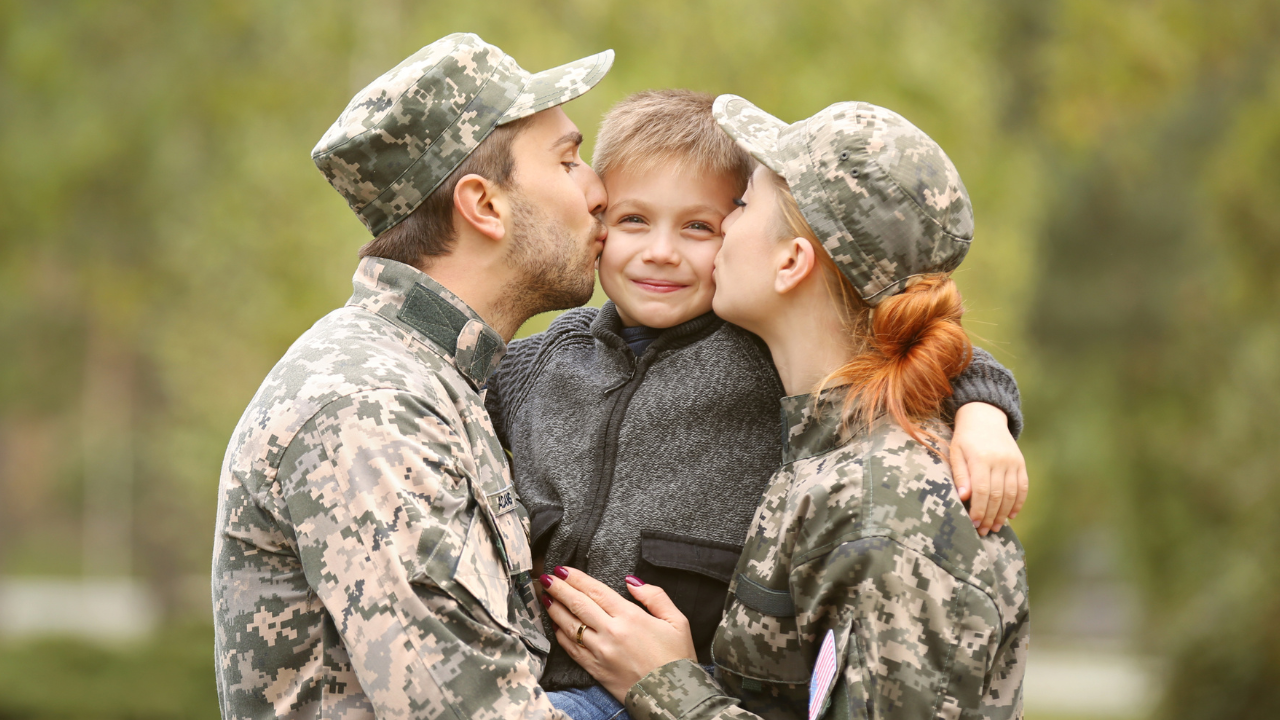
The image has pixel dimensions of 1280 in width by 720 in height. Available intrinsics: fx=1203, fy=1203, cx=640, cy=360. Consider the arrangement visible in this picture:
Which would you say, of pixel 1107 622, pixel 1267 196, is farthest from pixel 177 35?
pixel 1107 622

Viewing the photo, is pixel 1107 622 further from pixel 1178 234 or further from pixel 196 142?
pixel 196 142

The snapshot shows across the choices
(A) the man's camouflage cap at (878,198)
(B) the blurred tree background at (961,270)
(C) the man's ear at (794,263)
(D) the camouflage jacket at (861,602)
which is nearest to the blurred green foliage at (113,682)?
(B) the blurred tree background at (961,270)

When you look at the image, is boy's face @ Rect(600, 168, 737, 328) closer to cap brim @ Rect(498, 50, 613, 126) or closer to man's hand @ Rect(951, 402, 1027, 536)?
cap brim @ Rect(498, 50, 613, 126)

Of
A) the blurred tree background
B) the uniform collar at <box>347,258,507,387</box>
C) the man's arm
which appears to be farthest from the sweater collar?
the blurred tree background

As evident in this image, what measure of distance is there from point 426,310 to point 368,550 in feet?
2.25

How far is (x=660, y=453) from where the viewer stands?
2.95 meters

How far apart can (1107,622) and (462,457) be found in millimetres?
27638

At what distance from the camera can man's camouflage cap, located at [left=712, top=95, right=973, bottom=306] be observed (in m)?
2.69

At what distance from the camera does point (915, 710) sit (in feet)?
7.84

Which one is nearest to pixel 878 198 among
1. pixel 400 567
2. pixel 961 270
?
pixel 400 567

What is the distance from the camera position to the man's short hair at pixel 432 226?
289cm

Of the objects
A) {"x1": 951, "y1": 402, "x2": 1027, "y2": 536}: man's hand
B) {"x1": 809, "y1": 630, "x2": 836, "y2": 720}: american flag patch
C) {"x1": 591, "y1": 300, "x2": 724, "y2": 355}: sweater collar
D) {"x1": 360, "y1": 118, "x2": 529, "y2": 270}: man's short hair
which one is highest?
{"x1": 360, "y1": 118, "x2": 529, "y2": 270}: man's short hair

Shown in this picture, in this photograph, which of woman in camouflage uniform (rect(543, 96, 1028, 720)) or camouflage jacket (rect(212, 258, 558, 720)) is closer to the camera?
camouflage jacket (rect(212, 258, 558, 720))

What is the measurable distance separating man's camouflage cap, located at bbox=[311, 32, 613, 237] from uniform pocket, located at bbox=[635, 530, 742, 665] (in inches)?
39.3
